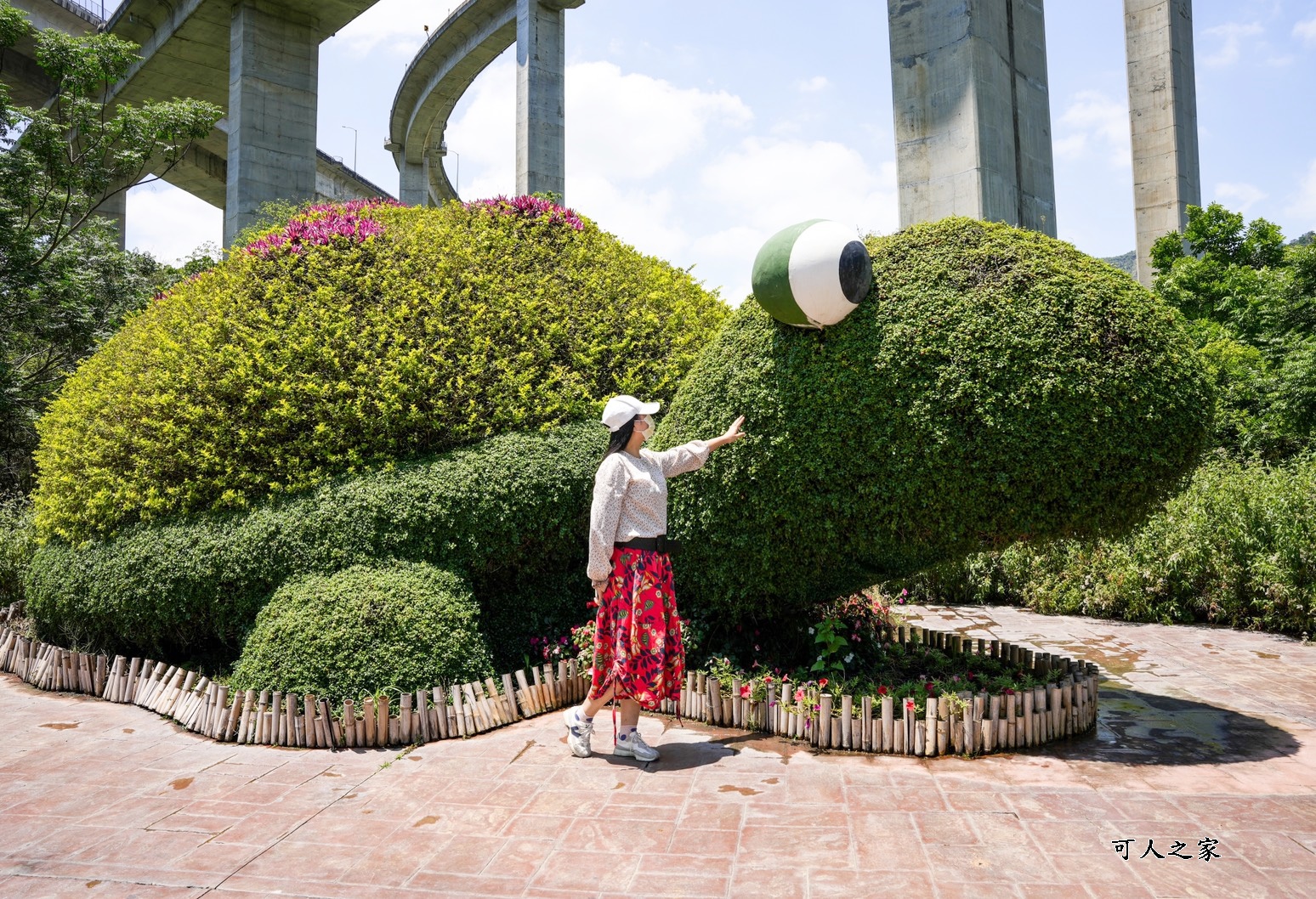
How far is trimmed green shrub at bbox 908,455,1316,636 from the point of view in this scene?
7.11 meters

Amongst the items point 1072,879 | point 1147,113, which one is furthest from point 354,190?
point 1072,879

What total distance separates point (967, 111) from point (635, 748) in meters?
8.90

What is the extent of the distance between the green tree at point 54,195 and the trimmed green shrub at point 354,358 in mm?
6676

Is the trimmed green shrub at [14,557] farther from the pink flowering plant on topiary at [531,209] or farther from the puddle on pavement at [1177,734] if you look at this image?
the puddle on pavement at [1177,734]

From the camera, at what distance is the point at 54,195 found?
12.8 meters

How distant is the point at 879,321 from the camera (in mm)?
4363

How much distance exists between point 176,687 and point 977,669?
4.90 m

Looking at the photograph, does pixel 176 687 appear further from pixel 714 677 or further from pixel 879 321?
pixel 879 321

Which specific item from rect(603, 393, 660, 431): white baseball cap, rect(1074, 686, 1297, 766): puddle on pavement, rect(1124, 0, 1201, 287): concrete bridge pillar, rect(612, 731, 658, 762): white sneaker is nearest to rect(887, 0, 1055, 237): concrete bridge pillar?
rect(1074, 686, 1297, 766): puddle on pavement

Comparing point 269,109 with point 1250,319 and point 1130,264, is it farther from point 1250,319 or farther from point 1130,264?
point 1130,264

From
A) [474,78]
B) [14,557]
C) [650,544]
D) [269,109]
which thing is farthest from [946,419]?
[474,78]

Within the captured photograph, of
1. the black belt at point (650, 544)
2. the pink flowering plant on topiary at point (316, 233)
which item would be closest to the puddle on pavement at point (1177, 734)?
the black belt at point (650, 544)

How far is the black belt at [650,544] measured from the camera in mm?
4109

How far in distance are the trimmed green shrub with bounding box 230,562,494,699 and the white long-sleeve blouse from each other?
1244 mm
